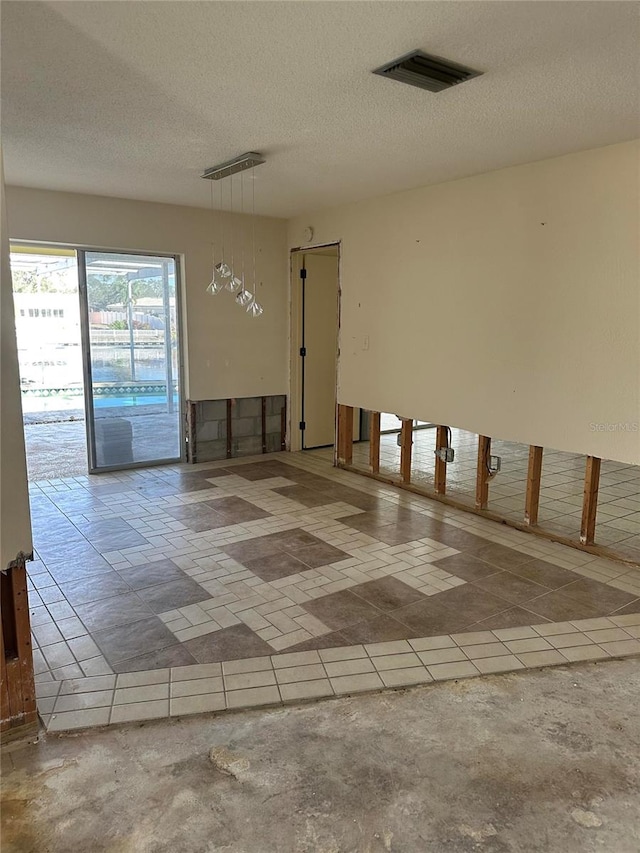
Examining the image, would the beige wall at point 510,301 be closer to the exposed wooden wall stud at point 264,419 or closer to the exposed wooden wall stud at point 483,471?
the exposed wooden wall stud at point 483,471

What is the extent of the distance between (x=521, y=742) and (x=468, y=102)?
115 inches

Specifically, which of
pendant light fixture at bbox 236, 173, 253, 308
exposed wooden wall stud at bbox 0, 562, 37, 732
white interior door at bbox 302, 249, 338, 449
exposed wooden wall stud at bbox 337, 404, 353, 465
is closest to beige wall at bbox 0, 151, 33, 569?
exposed wooden wall stud at bbox 0, 562, 37, 732

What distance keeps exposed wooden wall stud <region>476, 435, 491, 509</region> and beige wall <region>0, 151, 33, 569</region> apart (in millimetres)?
Answer: 3394

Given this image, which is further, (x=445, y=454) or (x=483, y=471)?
(x=445, y=454)

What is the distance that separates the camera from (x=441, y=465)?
4988 millimetres

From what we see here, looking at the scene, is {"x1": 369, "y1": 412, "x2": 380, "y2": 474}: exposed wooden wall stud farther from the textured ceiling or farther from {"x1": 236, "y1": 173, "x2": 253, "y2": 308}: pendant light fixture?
the textured ceiling

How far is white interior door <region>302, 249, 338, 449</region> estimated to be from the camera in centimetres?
666

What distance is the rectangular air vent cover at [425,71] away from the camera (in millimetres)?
2428

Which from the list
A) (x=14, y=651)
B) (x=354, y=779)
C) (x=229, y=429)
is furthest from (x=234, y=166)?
(x=354, y=779)

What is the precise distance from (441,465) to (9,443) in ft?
12.2

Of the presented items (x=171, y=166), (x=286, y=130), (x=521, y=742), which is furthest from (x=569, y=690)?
(x=171, y=166)

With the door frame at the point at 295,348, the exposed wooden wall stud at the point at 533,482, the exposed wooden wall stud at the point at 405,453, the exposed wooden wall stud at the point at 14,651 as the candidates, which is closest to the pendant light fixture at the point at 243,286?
the door frame at the point at 295,348

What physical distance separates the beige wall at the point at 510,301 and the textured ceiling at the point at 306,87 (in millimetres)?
292

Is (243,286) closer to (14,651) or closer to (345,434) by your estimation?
(345,434)
